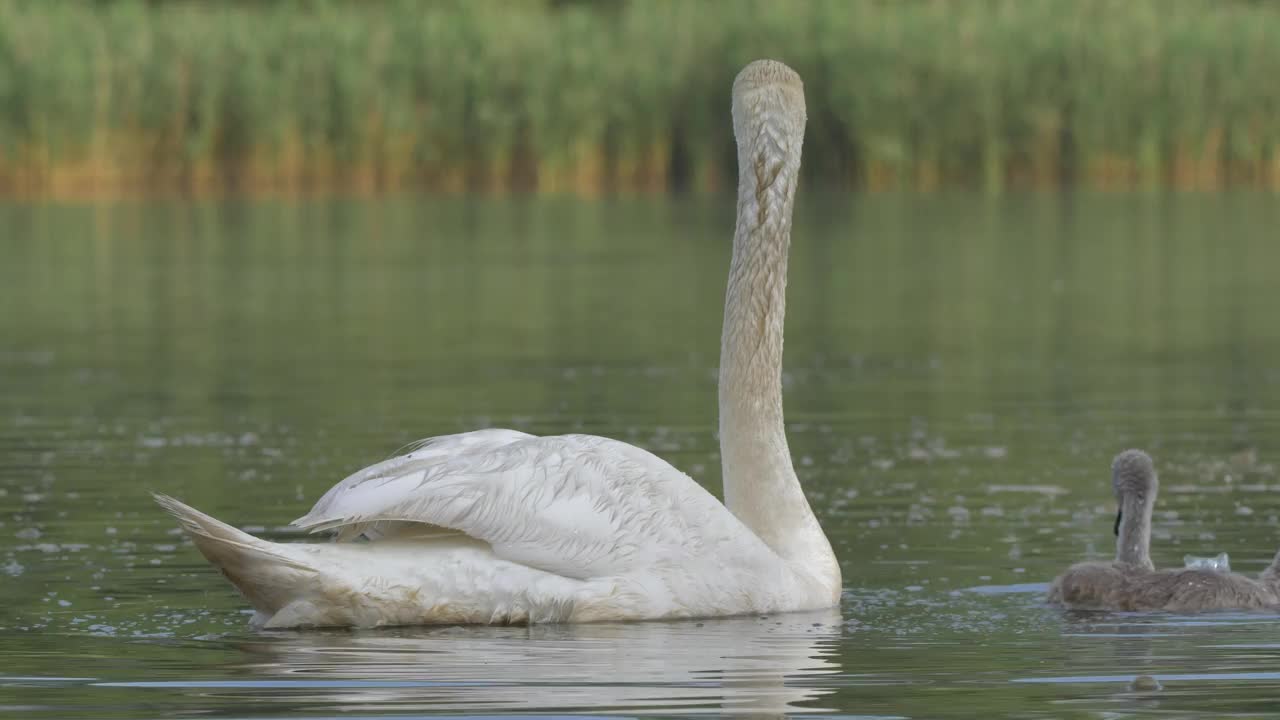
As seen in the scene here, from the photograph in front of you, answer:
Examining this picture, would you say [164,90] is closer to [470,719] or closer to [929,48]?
[929,48]

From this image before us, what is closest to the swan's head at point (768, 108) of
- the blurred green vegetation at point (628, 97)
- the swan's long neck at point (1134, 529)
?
the swan's long neck at point (1134, 529)

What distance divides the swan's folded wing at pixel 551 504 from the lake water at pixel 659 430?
1.09 feet

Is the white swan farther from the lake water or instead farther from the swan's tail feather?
the lake water

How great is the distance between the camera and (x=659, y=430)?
17500 mm

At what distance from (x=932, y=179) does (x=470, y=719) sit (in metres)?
48.2

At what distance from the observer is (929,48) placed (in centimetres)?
5506

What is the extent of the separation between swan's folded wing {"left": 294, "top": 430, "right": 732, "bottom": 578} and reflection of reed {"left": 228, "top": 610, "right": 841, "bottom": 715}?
1.03 feet

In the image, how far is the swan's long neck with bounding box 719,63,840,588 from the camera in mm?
11016

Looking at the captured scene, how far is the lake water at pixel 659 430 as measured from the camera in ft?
30.5

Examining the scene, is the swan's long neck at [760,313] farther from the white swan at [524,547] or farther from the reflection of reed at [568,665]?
the reflection of reed at [568,665]

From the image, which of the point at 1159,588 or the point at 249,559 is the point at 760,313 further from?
the point at 249,559

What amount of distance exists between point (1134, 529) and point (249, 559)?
3.81 metres

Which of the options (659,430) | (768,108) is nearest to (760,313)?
(768,108)

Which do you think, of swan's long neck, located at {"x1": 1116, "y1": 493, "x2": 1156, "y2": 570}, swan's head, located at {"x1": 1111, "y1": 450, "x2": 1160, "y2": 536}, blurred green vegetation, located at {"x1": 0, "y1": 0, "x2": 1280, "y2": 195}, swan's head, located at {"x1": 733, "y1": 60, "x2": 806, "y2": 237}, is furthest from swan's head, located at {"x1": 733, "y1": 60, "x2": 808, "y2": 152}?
blurred green vegetation, located at {"x1": 0, "y1": 0, "x2": 1280, "y2": 195}
